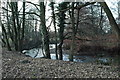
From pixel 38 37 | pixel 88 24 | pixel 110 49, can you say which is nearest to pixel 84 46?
pixel 110 49

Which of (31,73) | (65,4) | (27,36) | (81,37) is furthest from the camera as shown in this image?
(27,36)

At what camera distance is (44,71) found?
2.52m

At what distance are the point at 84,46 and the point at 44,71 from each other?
7525 millimetres

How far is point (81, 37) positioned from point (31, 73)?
5733 millimetres

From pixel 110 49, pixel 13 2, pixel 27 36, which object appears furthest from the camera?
pixel 27 36

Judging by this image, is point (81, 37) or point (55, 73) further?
point (81, 37)

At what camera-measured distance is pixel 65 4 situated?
7348 millimetres

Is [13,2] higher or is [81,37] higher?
[13,2]

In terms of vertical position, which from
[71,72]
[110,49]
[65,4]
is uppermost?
[65,4]

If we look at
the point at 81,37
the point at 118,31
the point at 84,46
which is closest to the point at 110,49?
the point at 84,46

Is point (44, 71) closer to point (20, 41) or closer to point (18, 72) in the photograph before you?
point (18, 72)

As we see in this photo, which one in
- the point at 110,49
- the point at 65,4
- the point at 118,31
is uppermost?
the point at 65,4

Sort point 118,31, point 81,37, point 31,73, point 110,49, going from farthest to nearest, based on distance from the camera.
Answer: point 110,49, point 81,37, point 118,31, point 31,73

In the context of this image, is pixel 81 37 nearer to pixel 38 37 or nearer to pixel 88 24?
pixel 88 24
